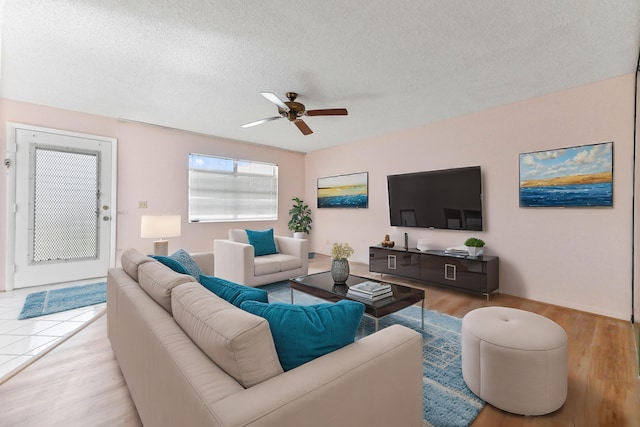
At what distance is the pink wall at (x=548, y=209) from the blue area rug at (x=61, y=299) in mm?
4433

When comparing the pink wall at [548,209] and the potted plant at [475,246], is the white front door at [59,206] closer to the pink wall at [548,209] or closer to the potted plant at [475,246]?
the pink wall at [548,209]

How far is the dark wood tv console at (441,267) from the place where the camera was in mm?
3427

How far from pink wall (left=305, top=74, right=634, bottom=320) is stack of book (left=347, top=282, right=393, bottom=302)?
7.17 feet

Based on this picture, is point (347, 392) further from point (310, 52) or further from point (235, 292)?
point (310, 52)

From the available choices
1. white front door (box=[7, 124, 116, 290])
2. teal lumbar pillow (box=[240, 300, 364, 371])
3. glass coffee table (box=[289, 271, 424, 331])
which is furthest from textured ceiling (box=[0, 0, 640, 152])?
glass coffee table (box=[289, 271, 424, 331])

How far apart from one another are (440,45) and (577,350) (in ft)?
8.86

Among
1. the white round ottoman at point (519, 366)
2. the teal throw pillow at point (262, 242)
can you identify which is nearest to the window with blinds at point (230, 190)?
the teal throw pillow at point (262, 242)

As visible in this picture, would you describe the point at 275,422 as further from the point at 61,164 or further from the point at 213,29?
the point at 61,164

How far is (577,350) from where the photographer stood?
221 centimetres

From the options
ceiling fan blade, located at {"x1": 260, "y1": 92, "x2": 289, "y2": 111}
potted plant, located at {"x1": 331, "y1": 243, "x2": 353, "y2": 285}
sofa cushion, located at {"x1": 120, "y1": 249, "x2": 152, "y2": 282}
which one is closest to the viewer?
sofa cushion, located at {"x1": 120, "y1": 249, "x2": 152, "y2": 282}

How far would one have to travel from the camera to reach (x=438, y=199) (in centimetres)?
423

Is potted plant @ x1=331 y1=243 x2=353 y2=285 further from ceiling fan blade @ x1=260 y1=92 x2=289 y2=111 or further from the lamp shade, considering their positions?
the lamp shade

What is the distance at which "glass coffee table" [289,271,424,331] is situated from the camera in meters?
2.20

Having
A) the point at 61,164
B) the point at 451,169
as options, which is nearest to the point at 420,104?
the point at 451,169
